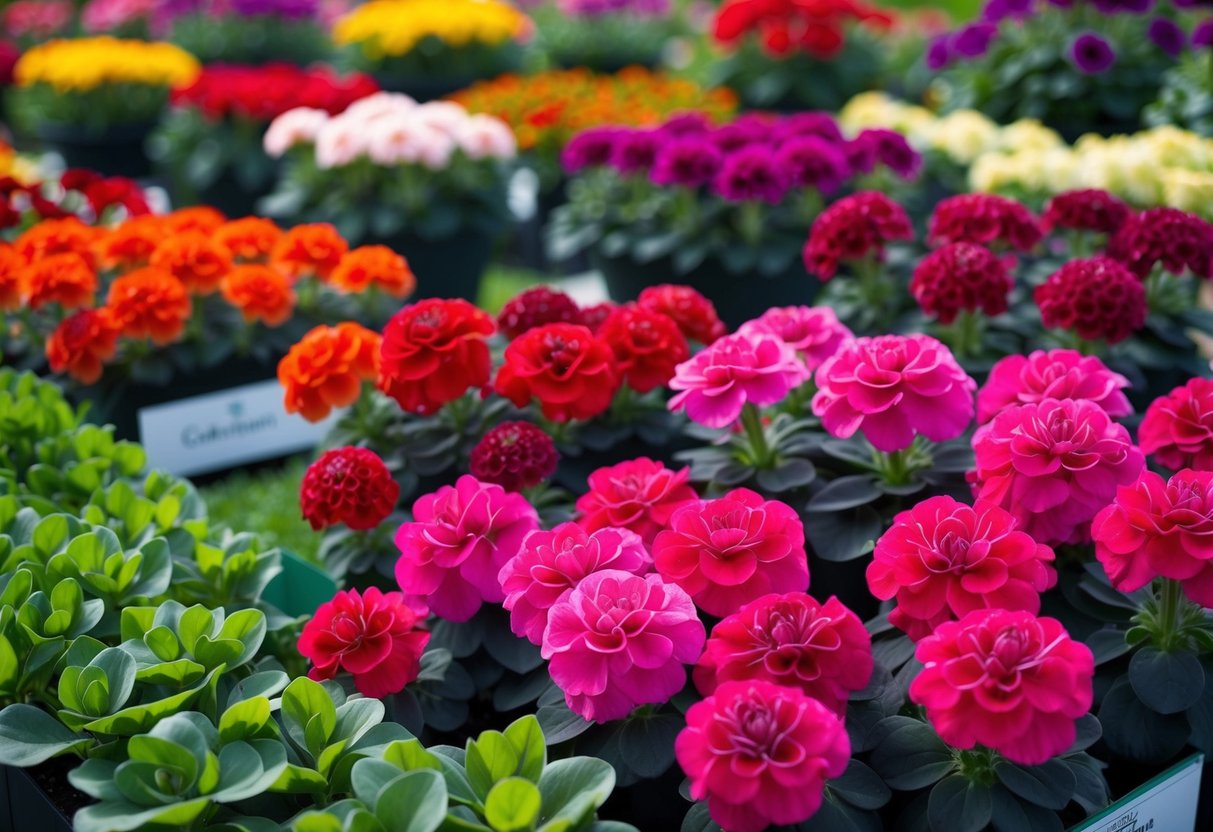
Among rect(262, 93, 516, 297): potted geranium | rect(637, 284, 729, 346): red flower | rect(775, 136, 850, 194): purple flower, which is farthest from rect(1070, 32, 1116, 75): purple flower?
rect(637, 284, 729, 346): red flower

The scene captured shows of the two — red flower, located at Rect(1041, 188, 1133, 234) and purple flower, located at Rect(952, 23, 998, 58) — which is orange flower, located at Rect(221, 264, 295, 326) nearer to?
red flower, located at Rect(1041, 188, 1133, 234)

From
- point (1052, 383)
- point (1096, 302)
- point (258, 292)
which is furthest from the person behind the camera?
point (258, 292)

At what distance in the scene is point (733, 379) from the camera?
155 centimetres

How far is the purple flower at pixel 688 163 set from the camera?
8.89 ft

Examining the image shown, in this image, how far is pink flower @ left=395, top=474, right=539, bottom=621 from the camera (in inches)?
54.4

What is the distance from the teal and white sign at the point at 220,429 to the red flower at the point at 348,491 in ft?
2.46

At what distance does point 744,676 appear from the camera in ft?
3.66

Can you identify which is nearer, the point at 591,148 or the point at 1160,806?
the point at 1160,806

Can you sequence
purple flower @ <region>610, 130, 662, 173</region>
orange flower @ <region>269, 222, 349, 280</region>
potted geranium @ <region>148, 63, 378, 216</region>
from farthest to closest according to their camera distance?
potted geranium @ <region>148, 63, 378, 216</region>
purple flower @ <region>610, 130, 662, 173</region>
orange flower @ <region>269, 222, 349, 280</region>

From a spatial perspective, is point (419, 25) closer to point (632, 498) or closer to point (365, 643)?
point (632, 498)

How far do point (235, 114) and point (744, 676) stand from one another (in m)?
3.70

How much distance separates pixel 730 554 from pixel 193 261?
1.56 m

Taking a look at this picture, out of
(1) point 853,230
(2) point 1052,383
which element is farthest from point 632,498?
(1) point 853,230

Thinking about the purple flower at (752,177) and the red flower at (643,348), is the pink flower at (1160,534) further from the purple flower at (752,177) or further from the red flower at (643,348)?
the purple flower at (752,177)
